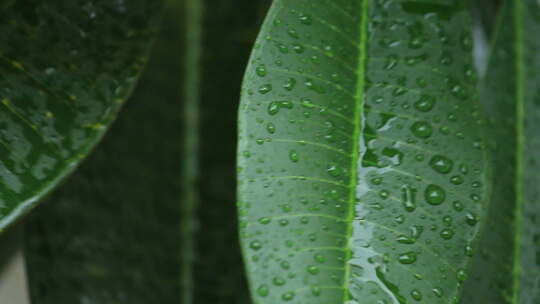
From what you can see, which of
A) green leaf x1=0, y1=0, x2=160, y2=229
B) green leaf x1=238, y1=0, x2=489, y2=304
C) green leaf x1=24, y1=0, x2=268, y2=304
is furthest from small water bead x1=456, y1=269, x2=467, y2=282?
green leaf x1=24, y1=0, x2=268, y2=304

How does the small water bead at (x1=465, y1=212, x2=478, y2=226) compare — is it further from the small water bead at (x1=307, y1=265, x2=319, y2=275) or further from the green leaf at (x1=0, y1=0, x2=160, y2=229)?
the green leaf at (x1=0, y1=0, x2=160, y2=229)

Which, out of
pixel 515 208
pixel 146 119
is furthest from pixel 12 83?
pixel 515 208

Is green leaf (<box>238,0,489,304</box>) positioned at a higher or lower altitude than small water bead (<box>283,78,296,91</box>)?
lower

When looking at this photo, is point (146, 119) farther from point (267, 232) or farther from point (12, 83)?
point (267, 232)

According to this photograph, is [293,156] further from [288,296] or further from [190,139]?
[190,139]

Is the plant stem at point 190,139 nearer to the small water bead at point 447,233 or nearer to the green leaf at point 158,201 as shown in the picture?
the green leaf at point 158,201

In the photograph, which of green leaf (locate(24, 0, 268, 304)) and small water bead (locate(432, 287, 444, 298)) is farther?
green leaf (locate(24, 0, 268, 304))

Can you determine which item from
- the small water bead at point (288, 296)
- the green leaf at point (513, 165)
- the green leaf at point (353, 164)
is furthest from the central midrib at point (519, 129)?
the small water bead at point (288, 296)

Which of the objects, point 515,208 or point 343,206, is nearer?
point 343,206
